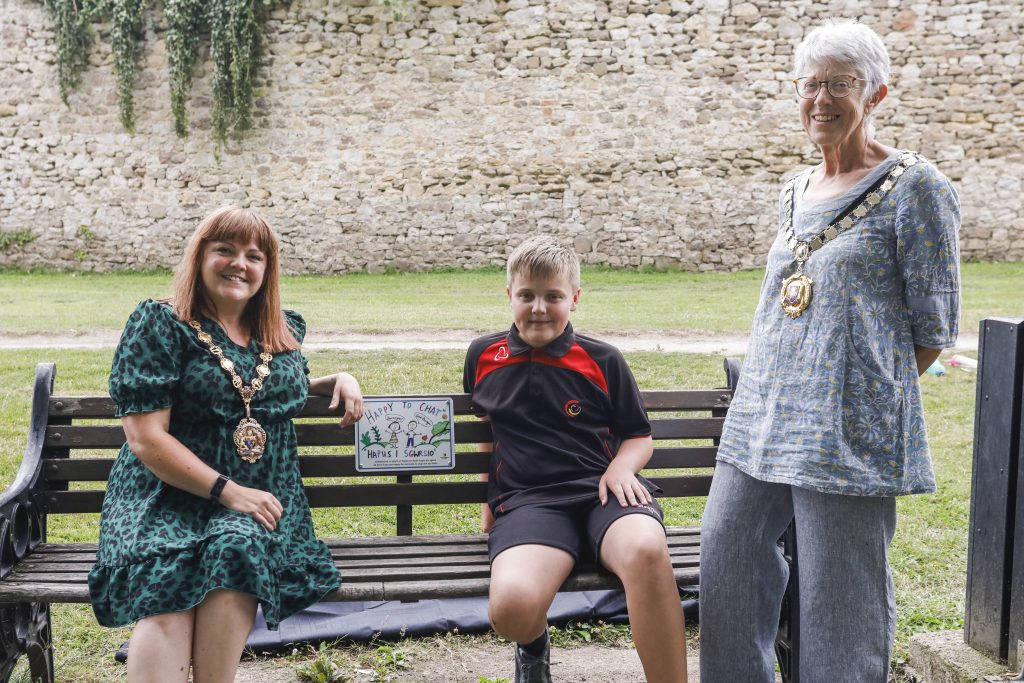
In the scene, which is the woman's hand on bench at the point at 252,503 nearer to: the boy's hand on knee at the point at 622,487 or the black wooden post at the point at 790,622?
the boy's hand on knee at the point at 622,487

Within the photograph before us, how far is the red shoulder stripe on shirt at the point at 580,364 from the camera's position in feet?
8.52

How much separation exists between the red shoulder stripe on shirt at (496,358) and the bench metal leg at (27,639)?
4.72 feet

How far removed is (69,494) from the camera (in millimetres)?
2742

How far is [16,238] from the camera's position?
14.5 m

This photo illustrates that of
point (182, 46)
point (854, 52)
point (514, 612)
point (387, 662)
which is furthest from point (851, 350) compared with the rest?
point (182, 46)

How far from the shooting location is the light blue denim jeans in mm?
1940

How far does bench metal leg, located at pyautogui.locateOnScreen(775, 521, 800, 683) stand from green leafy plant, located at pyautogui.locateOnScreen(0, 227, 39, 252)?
15.0 m

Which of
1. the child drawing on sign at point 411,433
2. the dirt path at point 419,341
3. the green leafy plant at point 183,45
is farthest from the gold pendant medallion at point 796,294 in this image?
the green leafy plant at point 183,45

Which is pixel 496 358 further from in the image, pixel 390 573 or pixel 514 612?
pixel 514 612

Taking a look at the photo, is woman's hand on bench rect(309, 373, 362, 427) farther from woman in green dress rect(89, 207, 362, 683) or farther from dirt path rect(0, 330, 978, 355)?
dirt path rect(0, 330, 978, 355)

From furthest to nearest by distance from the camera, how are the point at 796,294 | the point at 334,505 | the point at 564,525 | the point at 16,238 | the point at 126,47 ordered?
the point at 16,238
the point at 126,47
the point at 334,505
the point at 564,525
the point at 796,294

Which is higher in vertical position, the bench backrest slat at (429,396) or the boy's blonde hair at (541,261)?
the boy's blonde hair at (541,261)

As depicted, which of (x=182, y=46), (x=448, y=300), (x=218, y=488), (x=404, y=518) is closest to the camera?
(x=218, y=488)

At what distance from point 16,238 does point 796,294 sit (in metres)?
15.5
